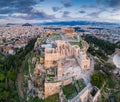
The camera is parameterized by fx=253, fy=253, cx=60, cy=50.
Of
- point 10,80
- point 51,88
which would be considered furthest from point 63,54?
point 51,88

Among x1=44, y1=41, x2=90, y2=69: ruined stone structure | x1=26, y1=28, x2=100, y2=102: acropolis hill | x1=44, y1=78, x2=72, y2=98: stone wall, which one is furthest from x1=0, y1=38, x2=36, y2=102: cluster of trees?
x1=44, y1=41, x2=90, y2=69: ruined stone structure

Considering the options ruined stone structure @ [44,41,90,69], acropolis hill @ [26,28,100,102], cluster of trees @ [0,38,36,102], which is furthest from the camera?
ruined stone structure @ [44,41,90,69]

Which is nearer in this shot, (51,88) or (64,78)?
(51,88)

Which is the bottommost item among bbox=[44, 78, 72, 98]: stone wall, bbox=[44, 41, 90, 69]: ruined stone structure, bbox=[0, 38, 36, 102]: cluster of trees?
bbox=[0, 38, 36, 102]: cluster of trees

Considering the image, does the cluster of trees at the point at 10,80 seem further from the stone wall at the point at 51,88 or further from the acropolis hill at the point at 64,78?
the stone wall at the point at 51,88

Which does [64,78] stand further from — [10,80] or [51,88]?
[10,80]

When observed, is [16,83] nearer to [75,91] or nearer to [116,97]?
[75,91]

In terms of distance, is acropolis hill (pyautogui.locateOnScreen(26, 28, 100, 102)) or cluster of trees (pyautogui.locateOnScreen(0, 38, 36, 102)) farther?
cluster of trees (pyautogui.locateOnScreen(0, 38, 36, 102))

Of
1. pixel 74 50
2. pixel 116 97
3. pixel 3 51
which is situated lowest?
pixel 3 51

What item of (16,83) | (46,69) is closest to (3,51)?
(16,83)

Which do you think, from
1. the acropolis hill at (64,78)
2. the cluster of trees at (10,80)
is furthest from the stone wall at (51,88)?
the cluster of trees at (10,80)

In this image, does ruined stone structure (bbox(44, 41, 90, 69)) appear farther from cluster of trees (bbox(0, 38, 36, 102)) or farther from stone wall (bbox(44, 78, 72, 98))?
cluster of trees (bbox(0, 38, 36, 102))
